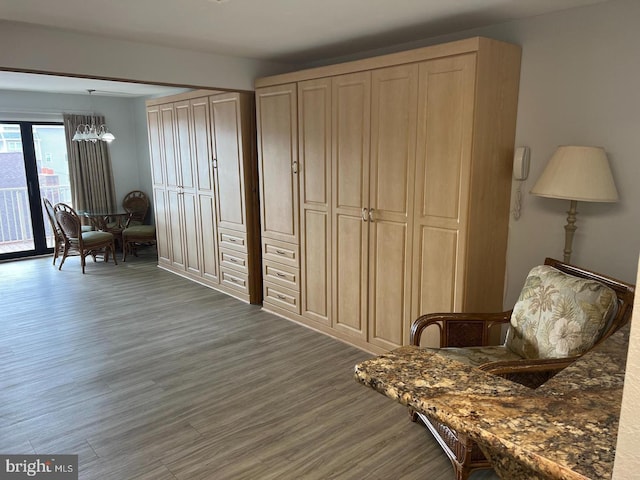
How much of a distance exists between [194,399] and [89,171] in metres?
5.39

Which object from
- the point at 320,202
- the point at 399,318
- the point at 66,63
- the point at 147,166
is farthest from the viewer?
the point at 147,166

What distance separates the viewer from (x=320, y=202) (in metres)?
3.84

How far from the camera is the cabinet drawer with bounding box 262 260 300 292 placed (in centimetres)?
424

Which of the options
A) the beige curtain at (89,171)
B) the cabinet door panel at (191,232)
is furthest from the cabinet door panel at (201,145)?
the beige curtain at (89,171)

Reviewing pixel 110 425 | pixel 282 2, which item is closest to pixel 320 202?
pixel 282 2

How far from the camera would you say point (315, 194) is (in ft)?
12.7

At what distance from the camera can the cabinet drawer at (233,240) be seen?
15.7 ft

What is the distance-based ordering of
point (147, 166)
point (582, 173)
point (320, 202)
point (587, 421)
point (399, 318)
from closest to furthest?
1. point (587, 421)
2. point (582, 173)
3. point (399, 318)
4. point (320, 202)
5. point (147, 166)

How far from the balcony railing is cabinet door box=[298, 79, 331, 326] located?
16.3 ft

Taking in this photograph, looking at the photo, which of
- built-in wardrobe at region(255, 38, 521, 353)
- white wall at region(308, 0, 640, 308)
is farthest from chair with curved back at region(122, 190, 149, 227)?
white wall at region(308, 0, 640, 308)

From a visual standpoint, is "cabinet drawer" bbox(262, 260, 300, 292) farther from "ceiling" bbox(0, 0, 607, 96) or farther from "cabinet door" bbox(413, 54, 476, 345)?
"ceiling" bbox(0, 0, 607, 96)

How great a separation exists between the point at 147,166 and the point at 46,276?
2.44 meters

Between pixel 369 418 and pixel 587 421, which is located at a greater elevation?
pixel 587 421

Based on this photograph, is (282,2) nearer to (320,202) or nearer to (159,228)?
(320,202)
